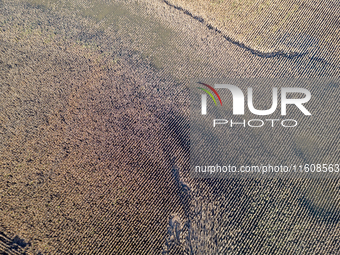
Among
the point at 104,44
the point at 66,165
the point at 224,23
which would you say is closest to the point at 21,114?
the point at 66,165

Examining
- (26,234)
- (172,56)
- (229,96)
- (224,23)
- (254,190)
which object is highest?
(224,23)

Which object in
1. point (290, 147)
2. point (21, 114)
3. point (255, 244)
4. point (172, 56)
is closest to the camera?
point (255, 244)

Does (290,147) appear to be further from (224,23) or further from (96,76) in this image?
(96,76)

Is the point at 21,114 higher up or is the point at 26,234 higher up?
the point at 21,114

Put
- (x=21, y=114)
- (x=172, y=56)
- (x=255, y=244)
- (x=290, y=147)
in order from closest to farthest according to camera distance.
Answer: (x=255, y=244), (x=290, y=147), (x=21, y=114), (x=172, y=56)

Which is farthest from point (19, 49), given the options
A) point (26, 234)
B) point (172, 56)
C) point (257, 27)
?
point (257, 27)

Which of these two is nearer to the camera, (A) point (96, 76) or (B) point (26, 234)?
(B) point (26, 234)
